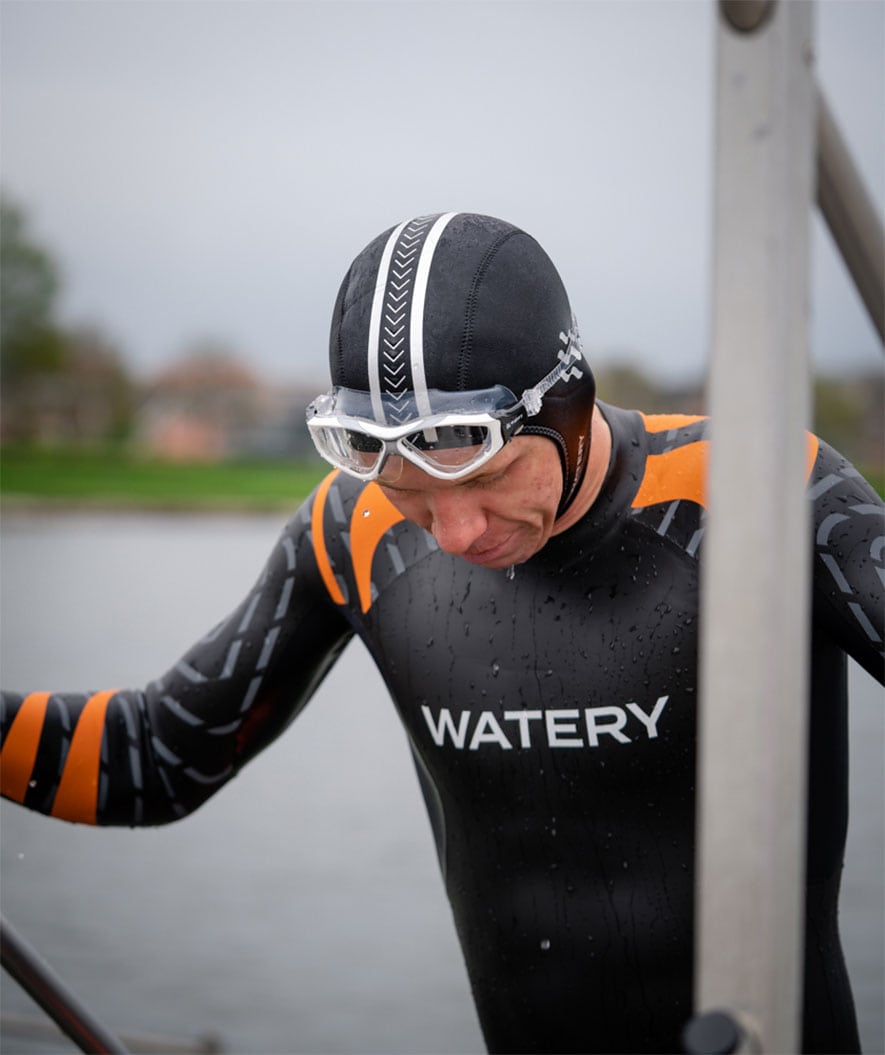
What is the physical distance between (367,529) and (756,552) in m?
0.98

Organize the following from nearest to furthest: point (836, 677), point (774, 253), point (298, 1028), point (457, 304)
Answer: point (774, 253) < point (457, 304) < point (836, 677) < point (298, 1028)

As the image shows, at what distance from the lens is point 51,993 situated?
4.61ft

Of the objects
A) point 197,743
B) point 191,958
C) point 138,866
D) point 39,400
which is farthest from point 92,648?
point 39,400

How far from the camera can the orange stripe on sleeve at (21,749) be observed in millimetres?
1508

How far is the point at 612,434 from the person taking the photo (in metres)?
1.41

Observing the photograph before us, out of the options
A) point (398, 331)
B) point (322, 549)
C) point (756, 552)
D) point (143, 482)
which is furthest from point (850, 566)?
point (143, 482)

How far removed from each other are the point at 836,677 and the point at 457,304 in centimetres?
56

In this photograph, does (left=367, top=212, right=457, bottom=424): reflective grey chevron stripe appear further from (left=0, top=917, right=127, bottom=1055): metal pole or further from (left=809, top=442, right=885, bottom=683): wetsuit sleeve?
(left=0, top=917, right=127, bottom=1055): metal pole

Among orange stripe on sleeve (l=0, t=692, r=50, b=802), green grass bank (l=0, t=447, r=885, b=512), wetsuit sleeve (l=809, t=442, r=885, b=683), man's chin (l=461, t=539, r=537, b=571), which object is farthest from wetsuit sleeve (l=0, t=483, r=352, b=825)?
green grass bank (l=0, t=447, r=885, b=512)

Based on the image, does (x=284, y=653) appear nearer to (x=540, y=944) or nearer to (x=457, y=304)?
(x=540, y=944)

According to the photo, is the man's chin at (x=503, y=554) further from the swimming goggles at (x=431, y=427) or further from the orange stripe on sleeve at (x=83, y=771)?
the orange stripe on sleeve at (x=83, y=771)

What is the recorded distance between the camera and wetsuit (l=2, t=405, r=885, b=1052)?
1367mm

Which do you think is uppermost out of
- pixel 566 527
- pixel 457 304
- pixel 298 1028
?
pixel 457 304

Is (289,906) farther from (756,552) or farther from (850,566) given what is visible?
(756,552)
